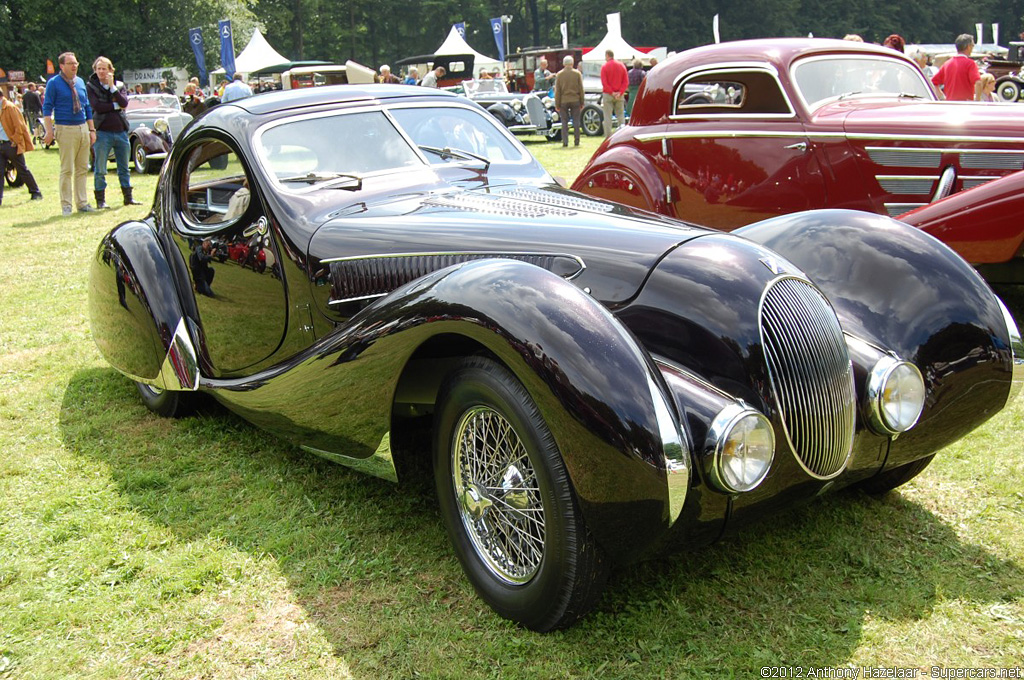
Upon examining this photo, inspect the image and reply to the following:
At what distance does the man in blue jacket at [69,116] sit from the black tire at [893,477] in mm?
10862

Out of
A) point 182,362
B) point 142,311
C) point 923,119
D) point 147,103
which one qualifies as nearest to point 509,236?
point 182,362

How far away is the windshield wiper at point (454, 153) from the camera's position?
4.10m

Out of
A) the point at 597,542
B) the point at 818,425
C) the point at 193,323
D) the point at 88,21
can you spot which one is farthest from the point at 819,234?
the point at 88,21

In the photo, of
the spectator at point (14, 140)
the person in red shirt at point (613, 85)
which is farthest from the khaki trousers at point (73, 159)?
the person in red shirt at point (613, 85)

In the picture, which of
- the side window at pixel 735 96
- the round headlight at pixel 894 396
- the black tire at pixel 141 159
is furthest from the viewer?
the black tire at pixel 141 159

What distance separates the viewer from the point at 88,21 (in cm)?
4478

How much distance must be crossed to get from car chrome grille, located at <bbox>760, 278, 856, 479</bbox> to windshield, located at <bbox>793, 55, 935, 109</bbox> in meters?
4.25

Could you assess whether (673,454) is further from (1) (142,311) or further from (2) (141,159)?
(2) (141,159)

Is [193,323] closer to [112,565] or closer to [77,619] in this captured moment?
[112,565]

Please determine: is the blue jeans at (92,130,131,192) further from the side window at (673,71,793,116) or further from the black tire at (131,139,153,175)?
the side window at (673,71,793,116)

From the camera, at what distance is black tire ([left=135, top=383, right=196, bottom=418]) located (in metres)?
4.46

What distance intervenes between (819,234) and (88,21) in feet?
166

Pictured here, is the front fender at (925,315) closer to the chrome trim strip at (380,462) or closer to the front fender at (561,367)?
the front fender at (561,367)

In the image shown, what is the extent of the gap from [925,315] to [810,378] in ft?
2.32
